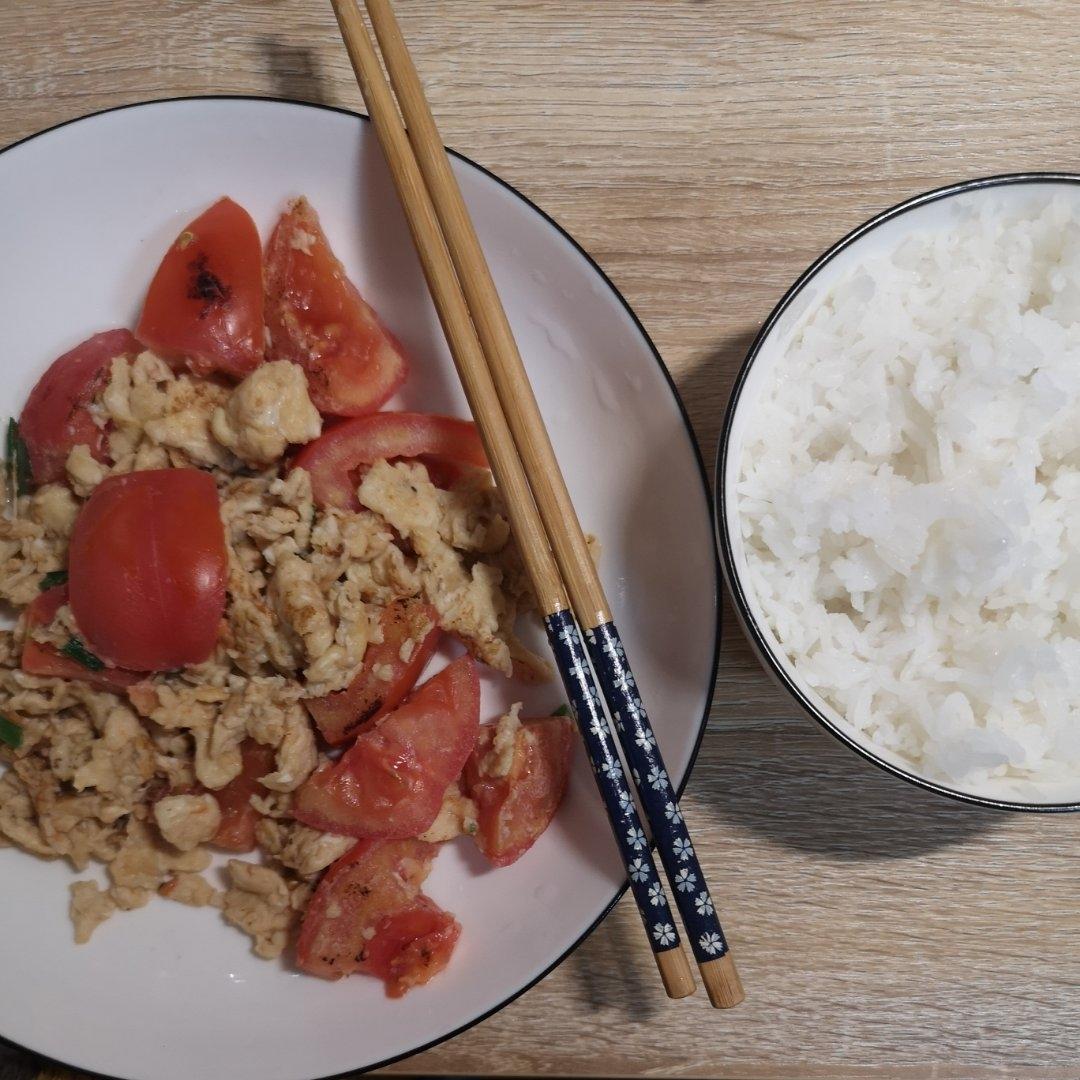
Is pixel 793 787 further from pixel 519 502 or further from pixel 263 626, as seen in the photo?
pixel 263 626

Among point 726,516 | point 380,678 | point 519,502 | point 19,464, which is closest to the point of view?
point 726,516

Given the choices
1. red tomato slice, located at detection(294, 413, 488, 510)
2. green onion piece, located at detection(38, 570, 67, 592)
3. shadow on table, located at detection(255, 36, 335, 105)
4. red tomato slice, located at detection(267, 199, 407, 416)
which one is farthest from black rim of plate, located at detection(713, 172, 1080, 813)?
green onion piece, located at detection(38, 570, 67, 592)

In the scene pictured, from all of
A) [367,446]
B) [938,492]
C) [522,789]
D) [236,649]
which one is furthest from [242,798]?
[938,492]

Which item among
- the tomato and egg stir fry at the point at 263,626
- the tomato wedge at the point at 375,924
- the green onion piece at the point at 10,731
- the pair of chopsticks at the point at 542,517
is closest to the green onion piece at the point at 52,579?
the tomato and egg stir fry at the point at 263,626

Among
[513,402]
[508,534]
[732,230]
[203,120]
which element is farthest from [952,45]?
[203,120]

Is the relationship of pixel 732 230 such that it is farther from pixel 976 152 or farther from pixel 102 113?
pixel 102 113

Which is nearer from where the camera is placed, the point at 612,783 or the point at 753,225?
the point at 612,783

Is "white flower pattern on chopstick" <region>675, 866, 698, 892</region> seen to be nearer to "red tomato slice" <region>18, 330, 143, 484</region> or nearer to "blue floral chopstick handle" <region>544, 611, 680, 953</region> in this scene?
"blue floral chopstick handle" <region>544, 611, 680, 953</region>
